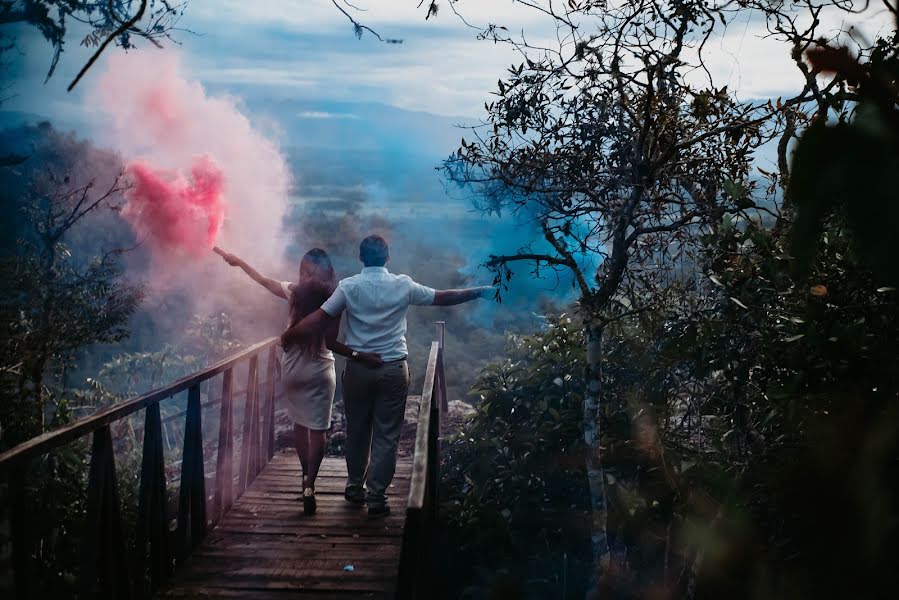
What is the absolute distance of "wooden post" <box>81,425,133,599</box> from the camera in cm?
346

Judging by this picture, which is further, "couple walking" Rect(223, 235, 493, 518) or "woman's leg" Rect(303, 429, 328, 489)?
"woman's leg" Rect(303, 429, 328, 489)

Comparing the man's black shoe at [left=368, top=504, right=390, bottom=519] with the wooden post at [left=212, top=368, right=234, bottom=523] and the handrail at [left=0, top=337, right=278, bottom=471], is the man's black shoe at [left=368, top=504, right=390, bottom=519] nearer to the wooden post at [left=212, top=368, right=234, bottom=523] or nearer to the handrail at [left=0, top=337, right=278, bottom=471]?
the wooden post at [left=212, top=368, right=234, bottom=523]

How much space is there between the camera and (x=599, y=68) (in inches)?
137

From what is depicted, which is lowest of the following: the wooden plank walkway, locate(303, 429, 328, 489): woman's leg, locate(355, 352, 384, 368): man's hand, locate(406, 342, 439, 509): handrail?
the wooden plank walkway

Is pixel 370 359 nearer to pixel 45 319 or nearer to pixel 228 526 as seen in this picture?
pixel 228 526

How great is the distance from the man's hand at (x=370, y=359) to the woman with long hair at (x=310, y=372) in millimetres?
312

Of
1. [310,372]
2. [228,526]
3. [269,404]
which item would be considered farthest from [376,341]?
[269,404]

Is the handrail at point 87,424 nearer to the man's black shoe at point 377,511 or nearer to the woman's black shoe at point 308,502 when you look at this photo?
the woman's black shoe at point 308,502

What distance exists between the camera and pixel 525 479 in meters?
6.05

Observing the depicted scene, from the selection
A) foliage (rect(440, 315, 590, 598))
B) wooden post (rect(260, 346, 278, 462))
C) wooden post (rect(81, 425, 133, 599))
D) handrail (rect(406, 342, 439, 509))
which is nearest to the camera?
handrail (rect(406, 342, 439, 509))

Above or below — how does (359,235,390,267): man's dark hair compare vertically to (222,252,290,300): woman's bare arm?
above

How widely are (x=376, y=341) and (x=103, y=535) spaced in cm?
212

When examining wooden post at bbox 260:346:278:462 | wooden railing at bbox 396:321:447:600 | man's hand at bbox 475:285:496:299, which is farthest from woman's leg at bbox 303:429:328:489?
man's hand at bbox 475:285:496:299

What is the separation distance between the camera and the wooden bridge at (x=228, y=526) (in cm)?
317
